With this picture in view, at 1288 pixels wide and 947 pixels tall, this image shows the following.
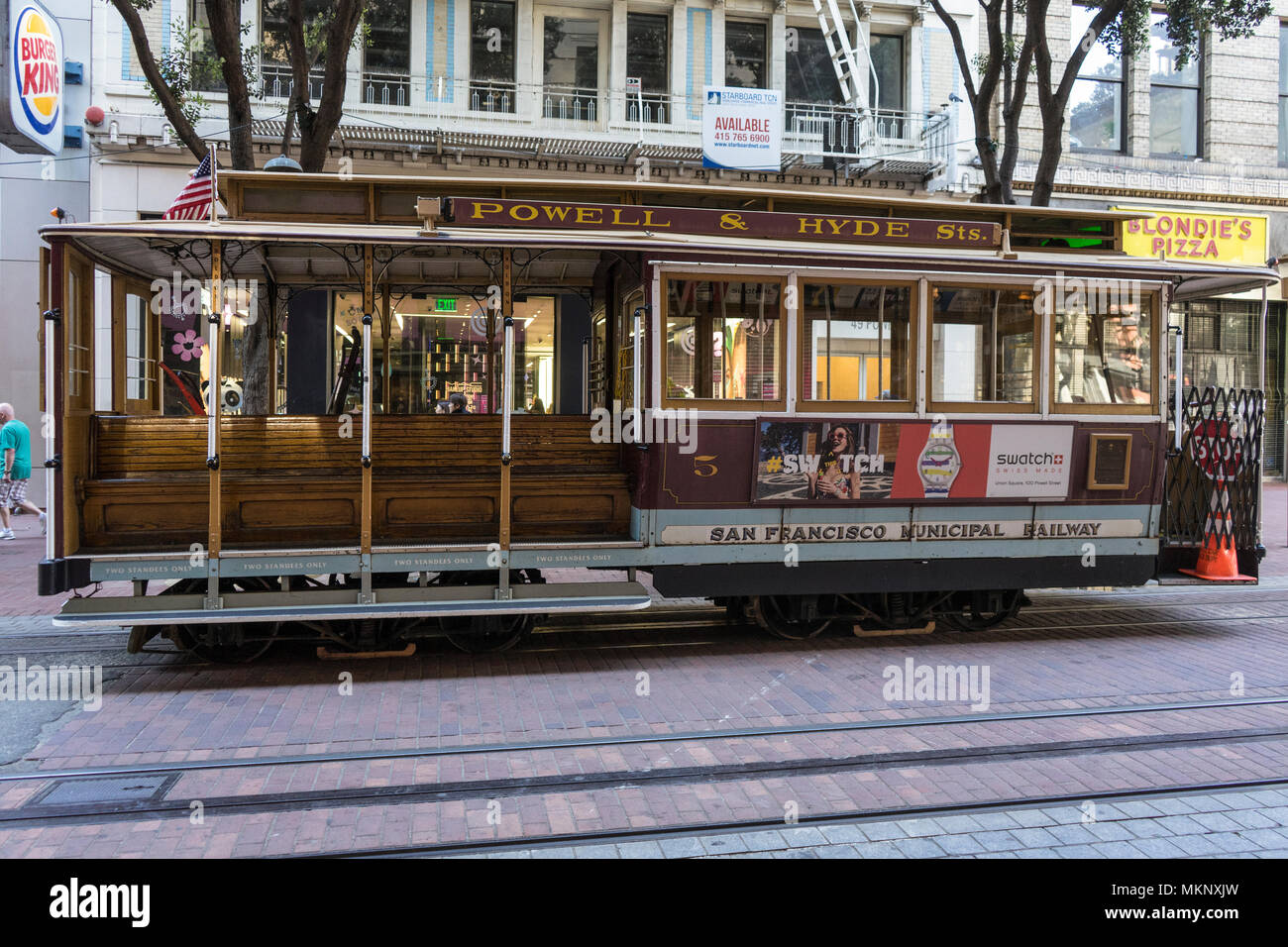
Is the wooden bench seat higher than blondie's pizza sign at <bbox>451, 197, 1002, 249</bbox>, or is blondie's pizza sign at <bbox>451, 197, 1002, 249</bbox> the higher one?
blondie's pizza sign at <bbox>451, 197, 1002, 249</bbox>

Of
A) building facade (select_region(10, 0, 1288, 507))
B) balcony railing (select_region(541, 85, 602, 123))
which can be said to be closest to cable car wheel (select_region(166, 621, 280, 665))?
building facade (select_region(10, 0, 1288, 507))

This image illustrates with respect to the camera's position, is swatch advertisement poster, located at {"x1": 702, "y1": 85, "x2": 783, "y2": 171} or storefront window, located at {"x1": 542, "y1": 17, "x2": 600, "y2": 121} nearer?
swatch advertisement poster, located at {"x1": 702, "y1": 85, "x2": 783, "y2": 171}

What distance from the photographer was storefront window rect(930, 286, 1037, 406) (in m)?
7.97

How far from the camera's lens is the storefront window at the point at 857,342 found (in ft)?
25.5

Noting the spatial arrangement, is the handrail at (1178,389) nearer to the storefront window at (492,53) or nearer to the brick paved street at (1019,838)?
the brick paved street at (1019,838)

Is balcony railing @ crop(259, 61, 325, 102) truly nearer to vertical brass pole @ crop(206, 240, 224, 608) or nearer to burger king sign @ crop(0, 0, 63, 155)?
burger king sign @ crop(0, 0, 63, 155)

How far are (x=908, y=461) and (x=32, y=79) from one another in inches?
471

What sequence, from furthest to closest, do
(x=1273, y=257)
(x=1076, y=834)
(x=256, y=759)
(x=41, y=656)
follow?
(x=1273, y=257) → (x=41, y=656) → (x=256, y=759) → (x=1076, y=834)

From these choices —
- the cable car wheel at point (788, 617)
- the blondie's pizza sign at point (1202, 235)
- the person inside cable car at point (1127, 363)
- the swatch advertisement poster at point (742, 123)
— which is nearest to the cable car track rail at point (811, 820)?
the cable car wheel at point (788, 617)

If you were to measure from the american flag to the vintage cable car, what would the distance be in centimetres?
15
